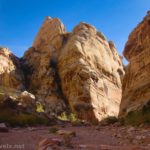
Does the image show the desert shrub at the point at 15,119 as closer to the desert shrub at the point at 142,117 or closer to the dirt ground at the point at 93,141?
the desert shrub at the point at 142,117

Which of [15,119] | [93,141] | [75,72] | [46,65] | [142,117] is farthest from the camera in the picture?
[46,65]

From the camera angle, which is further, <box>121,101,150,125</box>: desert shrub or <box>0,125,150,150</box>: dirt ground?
<box>121,101,150,125</box>: desert shrub

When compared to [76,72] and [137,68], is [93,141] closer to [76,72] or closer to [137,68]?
[137,68]

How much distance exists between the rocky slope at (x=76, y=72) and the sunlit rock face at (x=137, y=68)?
95.4 ft

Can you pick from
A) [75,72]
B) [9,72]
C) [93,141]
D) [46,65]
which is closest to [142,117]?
[93,141]

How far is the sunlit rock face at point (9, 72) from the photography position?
73.9m

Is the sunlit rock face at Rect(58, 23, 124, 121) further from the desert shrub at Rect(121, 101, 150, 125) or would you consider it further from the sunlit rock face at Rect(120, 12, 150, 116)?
the desert shrub at Rect(121, 101, 150, 125)

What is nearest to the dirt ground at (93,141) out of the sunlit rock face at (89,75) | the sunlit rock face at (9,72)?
the sunlit rock face at (89,75)

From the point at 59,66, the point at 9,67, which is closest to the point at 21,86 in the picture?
the point at 9,67

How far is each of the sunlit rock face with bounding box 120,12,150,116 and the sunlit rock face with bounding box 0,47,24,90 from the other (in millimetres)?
43948

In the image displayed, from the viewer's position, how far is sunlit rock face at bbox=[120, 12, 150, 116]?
27.2m

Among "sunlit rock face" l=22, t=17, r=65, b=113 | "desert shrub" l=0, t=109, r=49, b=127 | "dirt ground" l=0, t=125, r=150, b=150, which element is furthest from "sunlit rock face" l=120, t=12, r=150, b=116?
"sunlit rock face" l=22, t=17, r=65, b=113

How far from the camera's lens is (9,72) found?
2972 inches

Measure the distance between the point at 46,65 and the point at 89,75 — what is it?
1295cm
